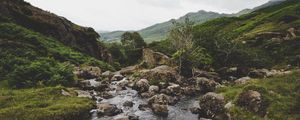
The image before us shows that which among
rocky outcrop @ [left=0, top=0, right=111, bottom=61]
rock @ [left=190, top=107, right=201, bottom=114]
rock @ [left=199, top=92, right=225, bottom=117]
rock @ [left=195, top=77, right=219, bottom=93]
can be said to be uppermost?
rocky outcrop @ [left=0, top=0, right=111, bottom=61]

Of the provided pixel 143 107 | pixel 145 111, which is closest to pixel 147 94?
pixel 143 107

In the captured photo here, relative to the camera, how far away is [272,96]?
1560 inches

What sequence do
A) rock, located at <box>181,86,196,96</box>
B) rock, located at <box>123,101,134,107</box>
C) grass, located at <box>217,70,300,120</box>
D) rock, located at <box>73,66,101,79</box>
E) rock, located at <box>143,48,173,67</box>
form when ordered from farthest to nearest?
rock, located at <box>143,48,173,67</box>, rock, located at <box>73,66,101,79</box>, rock, located at <box>181,86,196,96</box>, rock, located at <box>123,101,134,107</box>, grass, located at <box>217,70,300,120</box>

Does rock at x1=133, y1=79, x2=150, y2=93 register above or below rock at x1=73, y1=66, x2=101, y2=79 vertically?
below

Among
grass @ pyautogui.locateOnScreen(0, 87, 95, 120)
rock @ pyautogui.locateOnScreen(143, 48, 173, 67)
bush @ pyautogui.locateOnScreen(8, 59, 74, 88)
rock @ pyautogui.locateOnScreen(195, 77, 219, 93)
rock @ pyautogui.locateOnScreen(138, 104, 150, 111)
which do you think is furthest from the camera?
rock @ pyautogui.locateOnScreen(143, 48, 173, 67)

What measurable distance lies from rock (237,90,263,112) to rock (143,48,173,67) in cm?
4928

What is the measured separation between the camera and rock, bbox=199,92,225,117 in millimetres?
41719

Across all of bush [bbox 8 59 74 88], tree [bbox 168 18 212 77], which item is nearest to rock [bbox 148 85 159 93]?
bush [bbox 8 59 74 88]

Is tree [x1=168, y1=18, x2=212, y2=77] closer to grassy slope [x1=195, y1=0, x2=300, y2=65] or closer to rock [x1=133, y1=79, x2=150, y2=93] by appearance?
rock [x1=133, y1=79, x2=150, y2=93]

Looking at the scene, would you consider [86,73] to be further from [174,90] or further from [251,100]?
[251,100]

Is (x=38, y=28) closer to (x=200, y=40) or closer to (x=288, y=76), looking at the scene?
(x=200, y=40)

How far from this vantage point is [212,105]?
42719 millimetres

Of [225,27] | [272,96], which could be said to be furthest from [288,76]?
[225,27]

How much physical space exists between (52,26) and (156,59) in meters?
40.9
